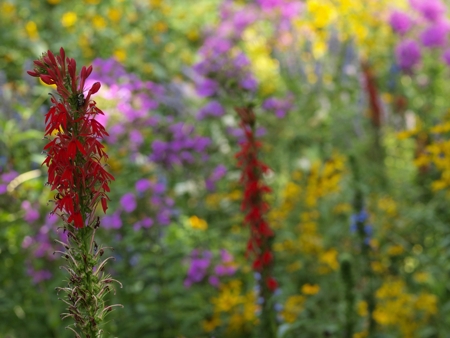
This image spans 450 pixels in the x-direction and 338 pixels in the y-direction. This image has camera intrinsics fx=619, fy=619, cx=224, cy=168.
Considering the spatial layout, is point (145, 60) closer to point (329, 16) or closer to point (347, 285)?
point (329, 16)

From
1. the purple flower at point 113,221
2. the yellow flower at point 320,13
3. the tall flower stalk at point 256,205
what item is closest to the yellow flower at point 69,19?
the yellow flower at point 320,13

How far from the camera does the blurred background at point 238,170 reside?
275 cm

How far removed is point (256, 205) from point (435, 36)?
3999 mm

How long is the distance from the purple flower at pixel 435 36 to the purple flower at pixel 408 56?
0.18m

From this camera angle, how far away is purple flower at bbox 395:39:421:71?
17.1 feet

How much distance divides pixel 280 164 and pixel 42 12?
255cm

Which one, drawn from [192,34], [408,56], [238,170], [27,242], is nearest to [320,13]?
[408,56]

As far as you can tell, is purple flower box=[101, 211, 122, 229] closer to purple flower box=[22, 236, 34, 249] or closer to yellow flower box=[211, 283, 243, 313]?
purple flower box=[22, 236, 34, 249]

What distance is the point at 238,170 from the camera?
3.99 m

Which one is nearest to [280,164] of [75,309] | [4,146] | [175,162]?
[175,162]

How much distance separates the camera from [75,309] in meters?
1.16

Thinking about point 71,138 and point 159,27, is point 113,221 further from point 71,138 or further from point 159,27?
point 159,27

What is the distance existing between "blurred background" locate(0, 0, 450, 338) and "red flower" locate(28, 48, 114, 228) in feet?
2.86

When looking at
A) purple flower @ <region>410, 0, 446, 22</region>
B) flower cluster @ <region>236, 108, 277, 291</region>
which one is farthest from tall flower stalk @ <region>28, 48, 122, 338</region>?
purple flower @ <region>410, 0, 446, 22</region>
